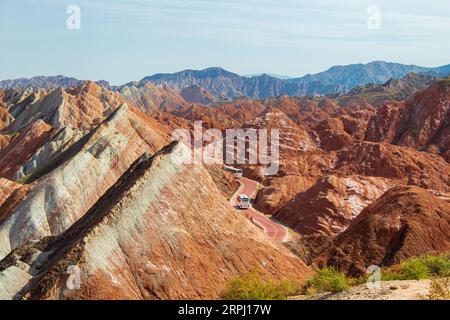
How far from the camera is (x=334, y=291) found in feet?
66.2

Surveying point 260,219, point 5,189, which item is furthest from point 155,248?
point 260,219

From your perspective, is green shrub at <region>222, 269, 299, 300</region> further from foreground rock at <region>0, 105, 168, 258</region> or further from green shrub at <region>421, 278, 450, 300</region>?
foreground rock at <region>0, 105, 168, 258</region>

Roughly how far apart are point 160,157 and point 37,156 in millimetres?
48401

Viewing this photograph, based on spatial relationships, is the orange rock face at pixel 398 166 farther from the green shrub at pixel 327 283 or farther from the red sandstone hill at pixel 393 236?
the green shrub at pixel 327 283

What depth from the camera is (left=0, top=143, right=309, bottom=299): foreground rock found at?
76.9 feet

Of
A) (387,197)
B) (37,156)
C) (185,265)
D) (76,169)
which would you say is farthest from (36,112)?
(185,265)

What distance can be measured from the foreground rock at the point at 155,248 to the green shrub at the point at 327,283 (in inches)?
207

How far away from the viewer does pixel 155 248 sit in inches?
1041

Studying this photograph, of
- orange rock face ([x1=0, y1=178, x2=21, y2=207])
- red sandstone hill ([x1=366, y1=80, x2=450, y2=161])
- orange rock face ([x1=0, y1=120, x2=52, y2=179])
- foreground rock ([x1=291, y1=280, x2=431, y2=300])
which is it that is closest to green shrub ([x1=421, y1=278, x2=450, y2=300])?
foreground rock ([x1=291, y1=280, x2=431, y2=300])

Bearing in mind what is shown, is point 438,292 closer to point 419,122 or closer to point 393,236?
point 393,236

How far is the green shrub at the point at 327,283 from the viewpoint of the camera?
2011 centimetres

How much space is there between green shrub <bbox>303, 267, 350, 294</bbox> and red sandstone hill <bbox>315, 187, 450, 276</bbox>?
51.9ft

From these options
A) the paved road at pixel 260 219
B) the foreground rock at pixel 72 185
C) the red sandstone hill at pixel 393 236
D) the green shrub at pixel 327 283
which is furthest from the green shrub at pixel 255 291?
the paved road at pixel 260 219

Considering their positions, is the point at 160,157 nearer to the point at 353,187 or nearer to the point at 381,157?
the point at 353,187
